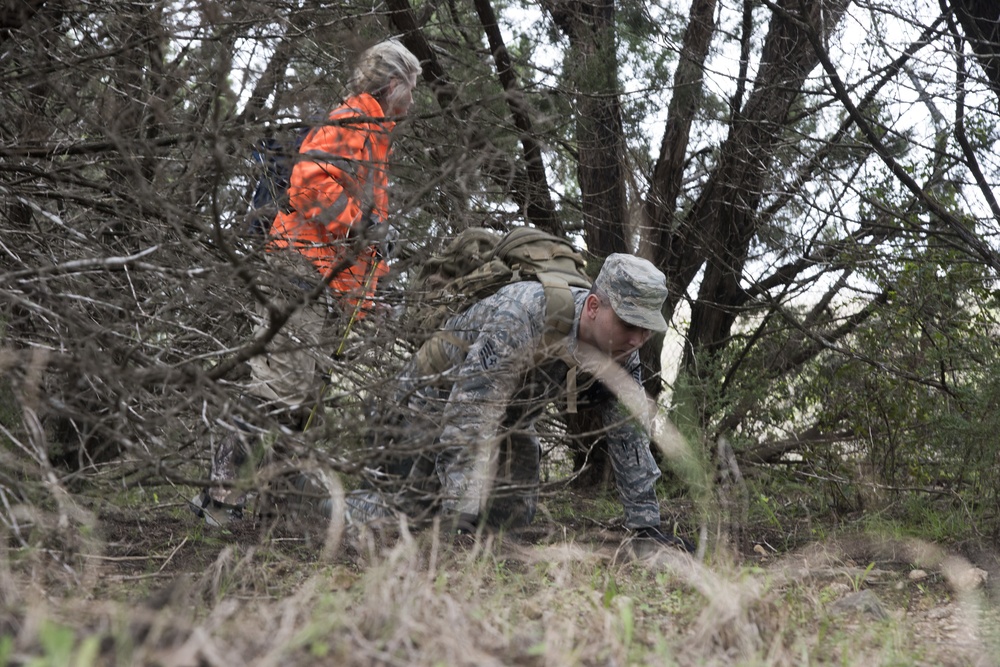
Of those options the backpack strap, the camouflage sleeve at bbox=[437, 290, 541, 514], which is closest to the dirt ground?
the camouflage sleeve at bbox=[437, 290, 541, 514]

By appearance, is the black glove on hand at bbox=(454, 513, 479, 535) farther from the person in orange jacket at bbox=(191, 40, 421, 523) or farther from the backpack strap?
the person in orange jacket at bbox=(191, 40, 421, 523)

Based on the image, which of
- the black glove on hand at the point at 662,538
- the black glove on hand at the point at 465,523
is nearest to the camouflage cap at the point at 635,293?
the black glove on hand at the point at 662,538

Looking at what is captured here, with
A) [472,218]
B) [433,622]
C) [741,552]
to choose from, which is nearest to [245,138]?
[472,218]

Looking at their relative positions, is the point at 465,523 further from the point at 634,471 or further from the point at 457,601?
the point at 457,601

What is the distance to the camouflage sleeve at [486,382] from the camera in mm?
3816

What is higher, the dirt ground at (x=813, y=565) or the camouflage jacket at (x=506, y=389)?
the camouflage jacket at (x=506, y=389)

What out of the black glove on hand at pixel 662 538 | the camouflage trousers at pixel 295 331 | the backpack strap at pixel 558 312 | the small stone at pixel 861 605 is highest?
the backpack strap at pixel 558 312

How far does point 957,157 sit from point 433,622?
151 inches

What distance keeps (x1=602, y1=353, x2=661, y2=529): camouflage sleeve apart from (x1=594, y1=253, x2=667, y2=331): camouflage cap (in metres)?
0.48

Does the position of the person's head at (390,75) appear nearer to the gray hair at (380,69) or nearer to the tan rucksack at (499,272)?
the gray hair at (380,69)

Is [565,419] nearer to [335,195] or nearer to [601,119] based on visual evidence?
[601,119]

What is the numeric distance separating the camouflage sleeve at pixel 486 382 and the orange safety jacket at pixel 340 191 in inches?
18.8

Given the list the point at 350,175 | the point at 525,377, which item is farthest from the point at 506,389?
the point at 350,175

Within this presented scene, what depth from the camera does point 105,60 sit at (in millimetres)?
4180
